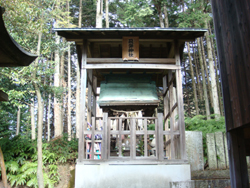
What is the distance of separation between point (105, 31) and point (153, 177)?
15.9 ft

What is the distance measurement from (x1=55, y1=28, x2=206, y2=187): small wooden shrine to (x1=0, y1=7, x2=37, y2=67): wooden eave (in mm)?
3029

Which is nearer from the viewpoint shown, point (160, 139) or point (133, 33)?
point (160, 139)

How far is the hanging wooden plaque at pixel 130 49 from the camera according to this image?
7781 millimetres

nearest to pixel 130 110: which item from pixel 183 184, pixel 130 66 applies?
pixel 130 66

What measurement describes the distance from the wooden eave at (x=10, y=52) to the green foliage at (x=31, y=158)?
16.7ft

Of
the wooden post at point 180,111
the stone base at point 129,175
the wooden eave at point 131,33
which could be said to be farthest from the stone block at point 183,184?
the wooden eave at point 131,33

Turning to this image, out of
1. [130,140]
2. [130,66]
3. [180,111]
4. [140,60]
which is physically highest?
[140,60]

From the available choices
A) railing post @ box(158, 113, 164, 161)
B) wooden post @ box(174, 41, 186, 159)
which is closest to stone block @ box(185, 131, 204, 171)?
wooden post @ box(174, 41, 186, 159)

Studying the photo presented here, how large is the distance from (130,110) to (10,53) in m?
5.77

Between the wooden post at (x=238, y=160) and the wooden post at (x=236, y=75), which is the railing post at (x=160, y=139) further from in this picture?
the wooden post at (x=238, y=160)

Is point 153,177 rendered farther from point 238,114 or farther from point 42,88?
point 42,88

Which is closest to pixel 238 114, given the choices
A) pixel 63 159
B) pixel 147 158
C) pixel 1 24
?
pixel 1 24

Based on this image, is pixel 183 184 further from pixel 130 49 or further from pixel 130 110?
pixel 130 49

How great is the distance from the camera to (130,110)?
924 cm
